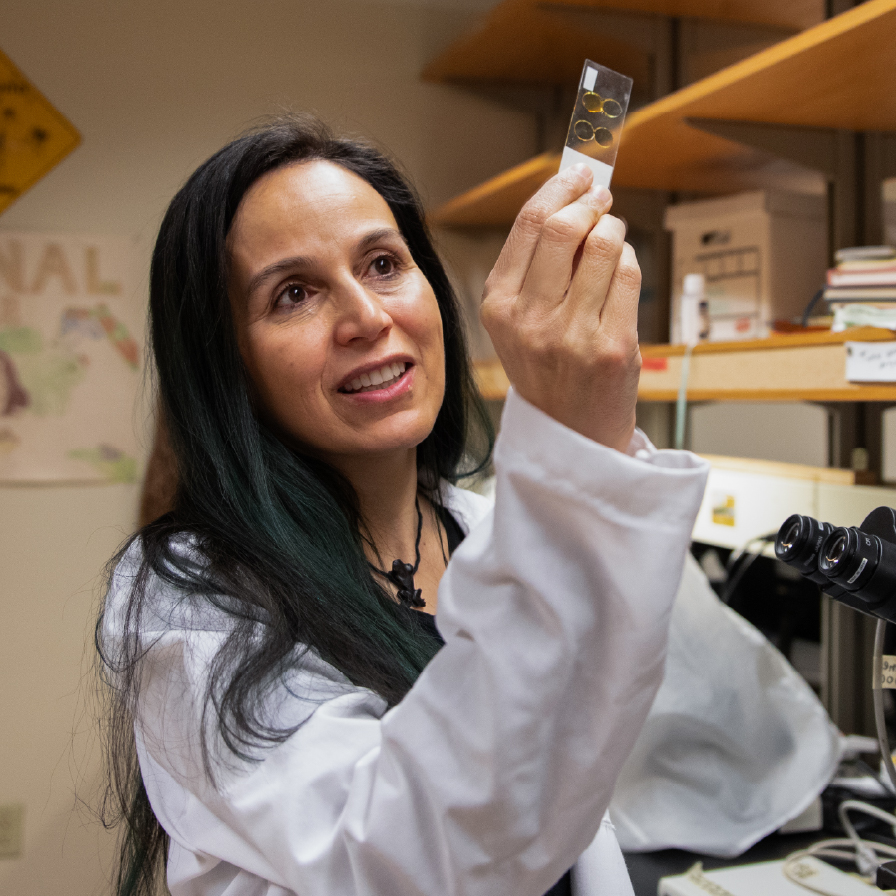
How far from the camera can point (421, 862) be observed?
51cm

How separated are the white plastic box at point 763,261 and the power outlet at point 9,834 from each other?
7.00 ft

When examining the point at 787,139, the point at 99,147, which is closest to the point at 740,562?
the point at 787,139

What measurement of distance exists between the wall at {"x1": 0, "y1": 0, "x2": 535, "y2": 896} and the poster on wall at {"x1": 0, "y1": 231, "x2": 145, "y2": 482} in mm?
60

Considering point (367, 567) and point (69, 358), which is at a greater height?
point (69, 358)

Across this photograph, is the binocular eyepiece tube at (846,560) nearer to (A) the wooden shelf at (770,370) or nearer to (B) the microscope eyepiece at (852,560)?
(B) the microscope eyepiece at (852,560)

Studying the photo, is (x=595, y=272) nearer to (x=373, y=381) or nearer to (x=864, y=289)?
(x=373, y=381)

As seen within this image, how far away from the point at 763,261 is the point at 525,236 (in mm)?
1177

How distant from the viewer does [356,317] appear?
0.87 metres

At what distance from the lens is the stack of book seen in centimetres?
117

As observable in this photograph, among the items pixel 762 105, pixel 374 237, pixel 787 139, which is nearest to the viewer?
pixel 374 237

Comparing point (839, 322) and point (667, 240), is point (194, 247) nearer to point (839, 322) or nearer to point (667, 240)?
point (839, 322)

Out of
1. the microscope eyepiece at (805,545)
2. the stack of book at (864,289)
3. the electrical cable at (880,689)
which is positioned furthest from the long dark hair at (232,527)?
the stack of book at (864,289)

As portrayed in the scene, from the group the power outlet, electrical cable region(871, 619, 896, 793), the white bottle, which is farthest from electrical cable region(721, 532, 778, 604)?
the power outlet

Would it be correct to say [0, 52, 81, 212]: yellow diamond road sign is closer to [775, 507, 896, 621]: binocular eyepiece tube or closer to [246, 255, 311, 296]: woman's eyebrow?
[246, 255, 311, 296]: woman's eyebrow
